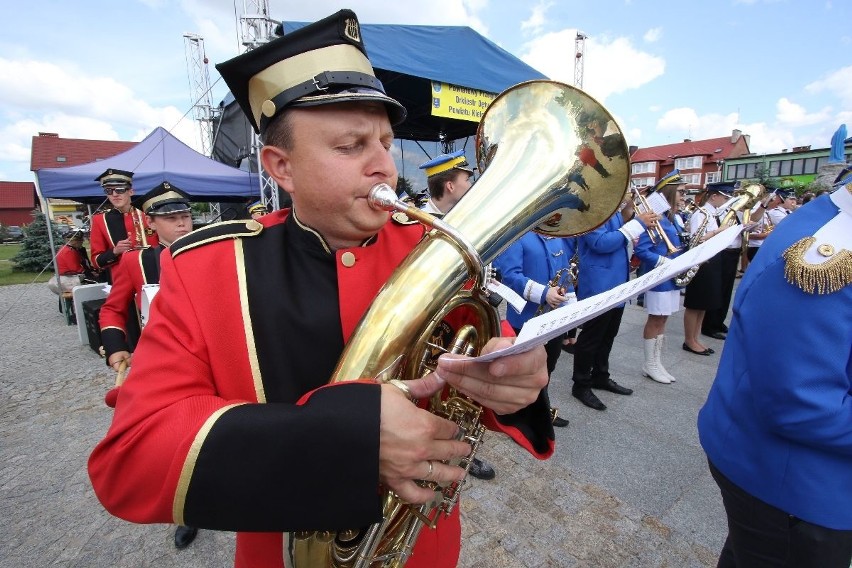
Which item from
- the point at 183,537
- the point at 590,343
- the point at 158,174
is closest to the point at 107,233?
the point at 158,174

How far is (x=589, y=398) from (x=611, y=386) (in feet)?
1.66

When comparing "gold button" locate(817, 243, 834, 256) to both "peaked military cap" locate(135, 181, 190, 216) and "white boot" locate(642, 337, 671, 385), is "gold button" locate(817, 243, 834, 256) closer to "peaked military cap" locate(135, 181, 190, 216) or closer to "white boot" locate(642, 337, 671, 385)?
"peaked military cap" locate(135, 181, 190, 216)

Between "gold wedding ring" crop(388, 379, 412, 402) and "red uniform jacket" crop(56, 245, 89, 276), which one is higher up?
"gold wedding ring" crop(388, 379, 412, 402)

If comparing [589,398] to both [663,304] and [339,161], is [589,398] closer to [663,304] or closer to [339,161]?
[663,304]

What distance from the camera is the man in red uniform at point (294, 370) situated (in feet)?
2.64

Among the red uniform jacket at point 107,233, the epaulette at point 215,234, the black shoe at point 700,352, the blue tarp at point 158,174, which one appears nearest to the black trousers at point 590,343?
the black shoe at point 700,352

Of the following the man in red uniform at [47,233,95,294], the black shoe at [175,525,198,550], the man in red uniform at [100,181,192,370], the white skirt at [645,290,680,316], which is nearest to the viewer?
the black shoe at [175,525,198,550]

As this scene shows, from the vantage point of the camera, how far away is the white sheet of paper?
74 cm


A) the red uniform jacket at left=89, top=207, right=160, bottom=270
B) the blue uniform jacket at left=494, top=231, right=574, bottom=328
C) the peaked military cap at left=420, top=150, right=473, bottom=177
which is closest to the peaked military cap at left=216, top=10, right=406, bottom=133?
the blue uniform jacket at left=494, top=231, right=574, bottom=328

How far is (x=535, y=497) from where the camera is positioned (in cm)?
301

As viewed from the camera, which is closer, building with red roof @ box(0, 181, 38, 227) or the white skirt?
the white skirt

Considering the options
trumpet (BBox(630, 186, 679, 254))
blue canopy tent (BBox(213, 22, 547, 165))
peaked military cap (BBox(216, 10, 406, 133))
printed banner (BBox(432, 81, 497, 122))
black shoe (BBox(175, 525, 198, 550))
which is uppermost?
blue canopy tent (BBox(213, 22, 547, 165))

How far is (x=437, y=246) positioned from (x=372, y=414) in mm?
448

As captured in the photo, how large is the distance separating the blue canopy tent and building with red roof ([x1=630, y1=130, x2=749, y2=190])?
53163 millimetres
